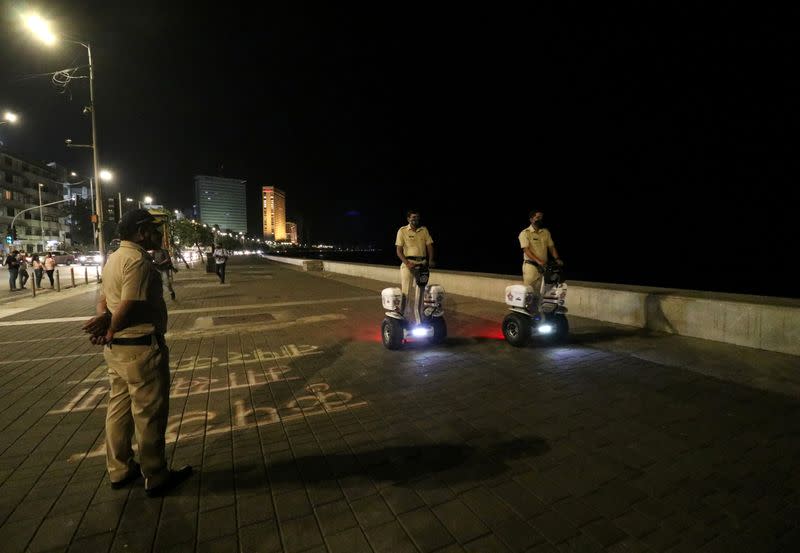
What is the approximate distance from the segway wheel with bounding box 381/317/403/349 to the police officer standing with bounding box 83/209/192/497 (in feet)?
12.1

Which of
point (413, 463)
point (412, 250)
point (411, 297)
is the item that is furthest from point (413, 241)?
point (413, 463)

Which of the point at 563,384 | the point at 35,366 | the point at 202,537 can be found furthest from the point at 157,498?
the point at 35,366

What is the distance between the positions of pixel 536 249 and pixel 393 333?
2.56m

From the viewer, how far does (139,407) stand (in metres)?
2.72

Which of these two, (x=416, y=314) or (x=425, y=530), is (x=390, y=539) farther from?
(x=416, y=314)

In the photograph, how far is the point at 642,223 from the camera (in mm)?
131000

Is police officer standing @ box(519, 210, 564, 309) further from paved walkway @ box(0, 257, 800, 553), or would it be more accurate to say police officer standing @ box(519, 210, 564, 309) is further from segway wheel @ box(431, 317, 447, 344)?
segway wheel @ box(431, 317, 447, 344)

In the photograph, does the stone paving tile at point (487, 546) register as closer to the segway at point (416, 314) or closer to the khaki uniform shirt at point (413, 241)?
the segway at point (416, 314)

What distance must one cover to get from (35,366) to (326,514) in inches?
222

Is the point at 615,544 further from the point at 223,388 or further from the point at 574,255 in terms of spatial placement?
the point at 574,255

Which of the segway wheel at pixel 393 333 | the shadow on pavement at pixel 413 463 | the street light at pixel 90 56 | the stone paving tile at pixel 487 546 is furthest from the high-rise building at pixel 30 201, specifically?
the stone paving tile at pixel 487 546

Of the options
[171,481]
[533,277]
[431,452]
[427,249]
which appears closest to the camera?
[171,481]

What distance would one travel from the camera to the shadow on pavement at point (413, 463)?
9.70 ft

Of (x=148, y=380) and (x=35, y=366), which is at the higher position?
(x=148, y=380)
